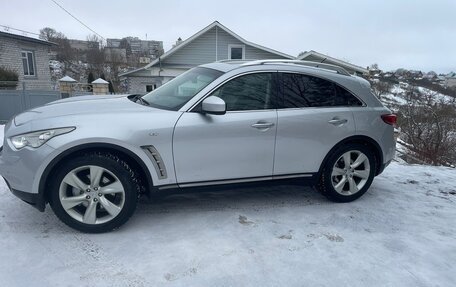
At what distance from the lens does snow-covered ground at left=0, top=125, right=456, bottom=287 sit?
2586 millimetres

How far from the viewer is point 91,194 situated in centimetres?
306

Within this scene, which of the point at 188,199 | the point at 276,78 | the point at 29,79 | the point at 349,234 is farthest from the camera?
the point at 29,79

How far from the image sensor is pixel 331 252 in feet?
9.82

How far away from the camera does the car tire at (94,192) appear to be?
9.78 feet

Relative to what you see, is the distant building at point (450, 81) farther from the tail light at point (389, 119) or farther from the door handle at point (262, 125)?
the door handle at point (262, 125)

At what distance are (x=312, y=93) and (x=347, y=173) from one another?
108cm

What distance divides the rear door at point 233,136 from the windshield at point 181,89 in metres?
0.20

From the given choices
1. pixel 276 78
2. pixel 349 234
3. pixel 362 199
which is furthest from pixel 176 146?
pixel 362 199

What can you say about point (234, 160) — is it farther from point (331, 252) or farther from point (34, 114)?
point (34, 114)

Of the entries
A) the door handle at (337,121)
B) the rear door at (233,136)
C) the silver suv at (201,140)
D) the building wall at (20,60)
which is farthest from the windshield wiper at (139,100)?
the building wall at (20,60)

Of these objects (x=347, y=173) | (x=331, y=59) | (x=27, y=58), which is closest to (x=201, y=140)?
(x=347, y=173)

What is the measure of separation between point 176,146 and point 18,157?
1.37 m

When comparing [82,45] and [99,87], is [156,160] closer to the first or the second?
[99,87]

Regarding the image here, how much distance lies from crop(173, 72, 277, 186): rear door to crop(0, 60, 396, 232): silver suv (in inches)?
0.4
